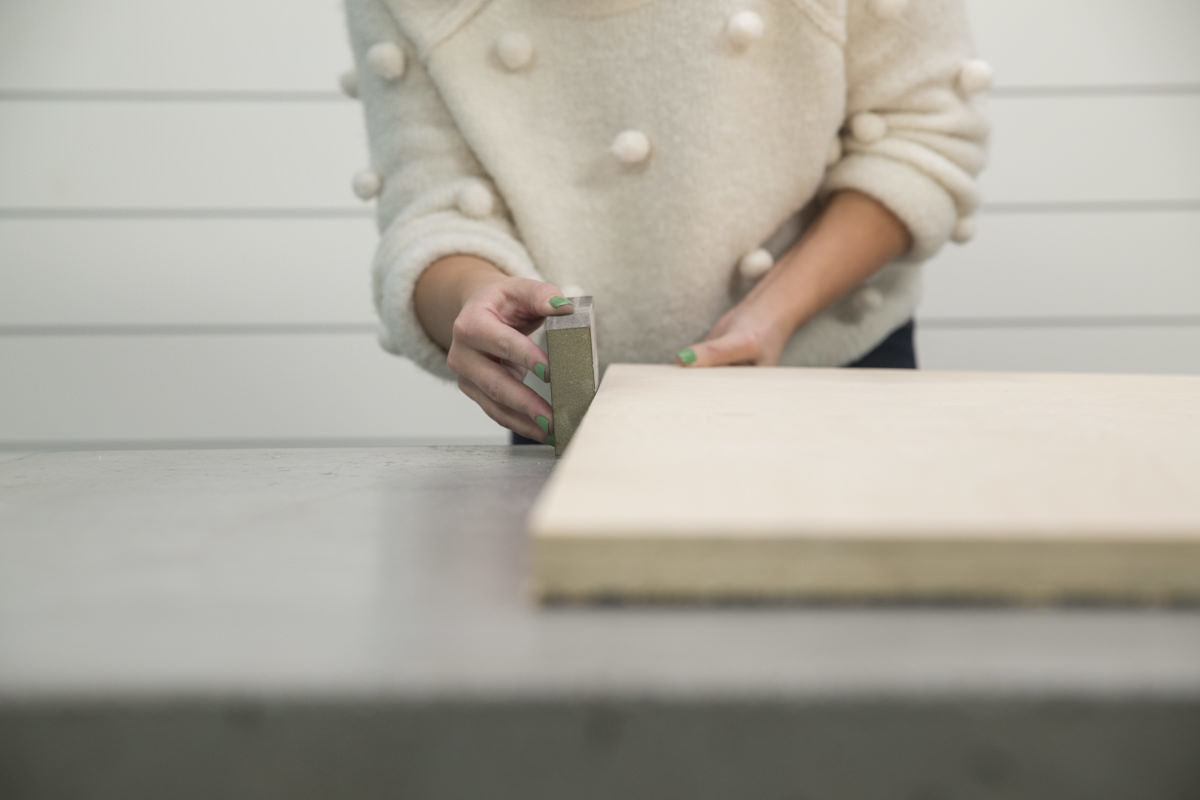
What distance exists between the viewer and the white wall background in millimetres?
1555

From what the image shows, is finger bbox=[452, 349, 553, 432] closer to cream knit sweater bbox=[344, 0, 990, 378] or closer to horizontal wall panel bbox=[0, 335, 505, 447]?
cream knit sweater bbox=[344, 0, 990, 378]

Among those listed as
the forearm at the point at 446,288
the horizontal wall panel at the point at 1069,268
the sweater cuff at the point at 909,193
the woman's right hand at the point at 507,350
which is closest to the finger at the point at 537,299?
the woman's right hand at the point at 507,350

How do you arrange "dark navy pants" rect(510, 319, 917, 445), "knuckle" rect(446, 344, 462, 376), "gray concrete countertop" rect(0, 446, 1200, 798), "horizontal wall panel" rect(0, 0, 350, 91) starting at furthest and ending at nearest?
"horizontal wall panel" rect(0, 0, 350, 91) < "dark navy pants" rect(510, 319, 917, 445) < "knuckle" rect(446, 344, 462, 376) < "gray concrete countertop" rect(0, 446, 1200, 798)

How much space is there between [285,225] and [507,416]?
1.15 m

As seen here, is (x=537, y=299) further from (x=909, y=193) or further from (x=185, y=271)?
(x=185, y=271)

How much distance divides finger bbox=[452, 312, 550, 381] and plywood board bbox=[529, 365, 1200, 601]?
180mm

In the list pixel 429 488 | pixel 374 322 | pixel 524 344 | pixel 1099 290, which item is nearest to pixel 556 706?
pixel 429 488

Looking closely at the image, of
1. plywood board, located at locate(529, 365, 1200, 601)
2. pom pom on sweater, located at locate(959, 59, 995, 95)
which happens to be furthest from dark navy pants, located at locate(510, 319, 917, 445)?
plywood board, located at locate(529, 365, 1200, 601)

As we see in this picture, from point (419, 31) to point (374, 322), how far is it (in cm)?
92

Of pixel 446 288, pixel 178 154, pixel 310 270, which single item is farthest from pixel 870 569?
pixel 178 154

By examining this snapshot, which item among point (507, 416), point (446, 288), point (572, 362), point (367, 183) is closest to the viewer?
point (572, 362)

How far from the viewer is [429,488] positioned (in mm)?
417

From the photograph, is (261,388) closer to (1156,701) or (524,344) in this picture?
(524,344)

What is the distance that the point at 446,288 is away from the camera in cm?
69
